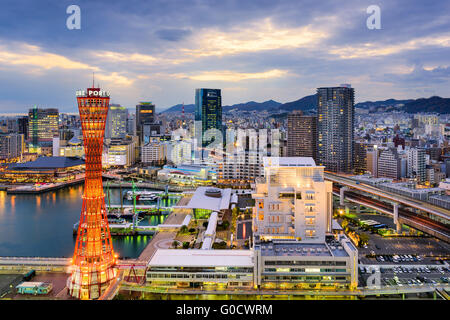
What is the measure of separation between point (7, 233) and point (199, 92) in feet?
55.4

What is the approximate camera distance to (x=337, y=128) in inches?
592

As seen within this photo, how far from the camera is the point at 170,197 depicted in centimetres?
1138

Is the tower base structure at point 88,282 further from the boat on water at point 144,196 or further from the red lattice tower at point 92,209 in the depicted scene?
the boat on water at point 144,196

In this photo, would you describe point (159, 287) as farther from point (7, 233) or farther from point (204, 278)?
point (7, 233)

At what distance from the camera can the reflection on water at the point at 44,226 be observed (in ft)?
21.3

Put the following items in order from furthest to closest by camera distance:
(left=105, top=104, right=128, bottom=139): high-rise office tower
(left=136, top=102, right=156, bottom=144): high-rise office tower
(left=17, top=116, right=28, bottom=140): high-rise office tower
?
(left=136, top=102, right=156, bottom=144): high-rise office tower, (left=17, top=116, right=28, bottom=140): high-rise office tower, (left=105, top=104, right=128, bottom=139): high-rise office tower

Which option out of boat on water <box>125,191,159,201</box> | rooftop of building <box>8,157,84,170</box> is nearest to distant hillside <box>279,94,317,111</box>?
boat on water <box>125,191,159,201</box>

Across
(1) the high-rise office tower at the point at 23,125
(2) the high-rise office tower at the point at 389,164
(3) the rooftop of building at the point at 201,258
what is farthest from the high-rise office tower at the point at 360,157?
(1) the high-rise office tower at the point at 23,125

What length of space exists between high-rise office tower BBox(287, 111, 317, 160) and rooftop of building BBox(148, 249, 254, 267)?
1210cm

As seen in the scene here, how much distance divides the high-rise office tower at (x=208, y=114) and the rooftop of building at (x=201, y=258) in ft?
55.9

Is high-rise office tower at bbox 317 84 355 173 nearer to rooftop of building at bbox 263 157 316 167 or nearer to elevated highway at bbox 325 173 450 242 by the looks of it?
elevated highway at bbox 325 173 450 242

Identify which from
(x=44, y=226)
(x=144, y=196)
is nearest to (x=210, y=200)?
(x=144, y=196)

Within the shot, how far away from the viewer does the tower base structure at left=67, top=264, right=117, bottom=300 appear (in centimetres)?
431
